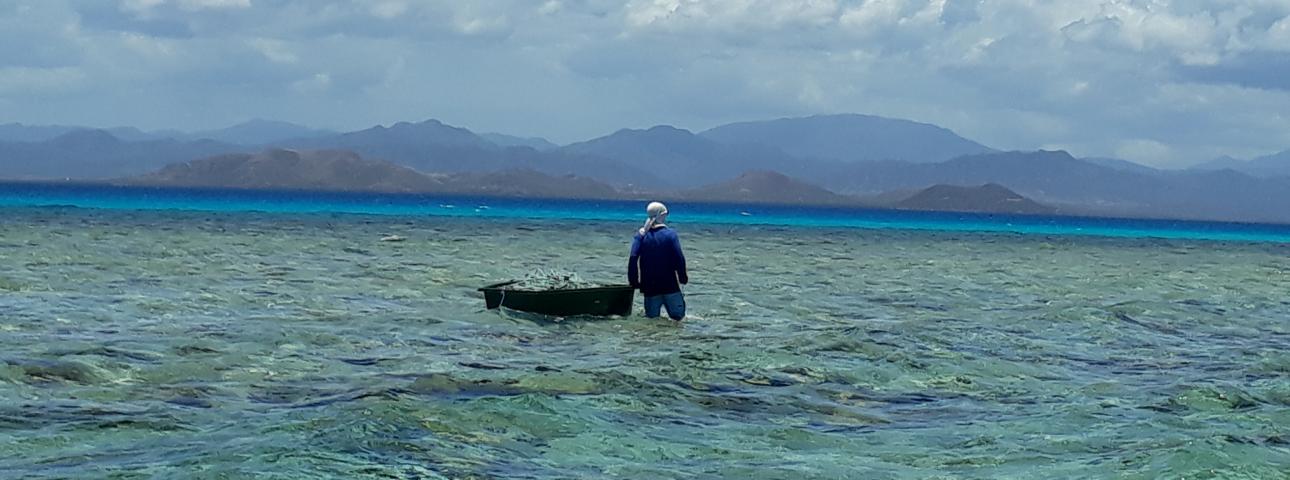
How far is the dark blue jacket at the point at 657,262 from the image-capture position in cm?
2311

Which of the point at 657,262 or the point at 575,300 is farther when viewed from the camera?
the point at 575,300

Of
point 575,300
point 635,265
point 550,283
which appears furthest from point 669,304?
point 550,283

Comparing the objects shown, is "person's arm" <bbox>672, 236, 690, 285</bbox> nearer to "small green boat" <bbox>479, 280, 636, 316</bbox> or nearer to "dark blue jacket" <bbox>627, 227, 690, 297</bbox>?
"dark blue jacket" <bbox>627, 227, 690, 297</bbox>

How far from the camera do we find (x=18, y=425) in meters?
13.4

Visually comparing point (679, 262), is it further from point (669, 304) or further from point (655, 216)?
point (669, 304)

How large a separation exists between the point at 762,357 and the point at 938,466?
23.2ft

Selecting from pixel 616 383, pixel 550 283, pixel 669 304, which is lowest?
pixel 616 383

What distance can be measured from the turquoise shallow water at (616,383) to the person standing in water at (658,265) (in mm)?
631

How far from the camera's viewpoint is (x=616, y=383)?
16828 mm

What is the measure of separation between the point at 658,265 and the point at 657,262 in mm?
96

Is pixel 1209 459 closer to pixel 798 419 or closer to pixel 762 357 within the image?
pixel 798 419

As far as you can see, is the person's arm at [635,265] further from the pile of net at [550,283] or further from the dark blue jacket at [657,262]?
the pile of net at [550,283]

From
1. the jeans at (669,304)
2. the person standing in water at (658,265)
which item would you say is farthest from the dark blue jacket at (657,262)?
the jeans at (669,304)

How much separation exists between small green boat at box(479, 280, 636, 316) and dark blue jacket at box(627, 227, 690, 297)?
33 centimetres
